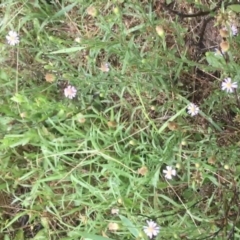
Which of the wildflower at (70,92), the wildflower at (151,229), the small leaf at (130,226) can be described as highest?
the wildflower at (70,92)

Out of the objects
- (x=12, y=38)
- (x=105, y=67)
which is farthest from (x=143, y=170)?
(x=12, y=38)

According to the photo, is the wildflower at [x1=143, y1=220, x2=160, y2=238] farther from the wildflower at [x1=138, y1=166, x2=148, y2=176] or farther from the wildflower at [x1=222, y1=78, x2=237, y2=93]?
the wildflower at [x1=222, y1=78, x2=237, y2=93]

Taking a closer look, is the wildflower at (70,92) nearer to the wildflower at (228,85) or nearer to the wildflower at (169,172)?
the wildflower at (169,172)

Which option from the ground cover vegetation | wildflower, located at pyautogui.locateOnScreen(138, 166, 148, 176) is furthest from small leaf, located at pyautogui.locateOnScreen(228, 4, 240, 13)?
wildflower, located at pyautogui.locateOnScreen(138, 166, 148, 176)

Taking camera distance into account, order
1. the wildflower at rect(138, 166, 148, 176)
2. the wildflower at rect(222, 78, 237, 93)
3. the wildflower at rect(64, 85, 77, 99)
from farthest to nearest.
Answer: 1. the wildflower at rect(64, 85, 77, 99)
2. the wildflower at rect(138, 166, 148, 176)
3. the wildflower at rect(222, 78, 237, 93)

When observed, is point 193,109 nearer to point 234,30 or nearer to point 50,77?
point 234,30

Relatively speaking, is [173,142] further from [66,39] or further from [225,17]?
[66,39]

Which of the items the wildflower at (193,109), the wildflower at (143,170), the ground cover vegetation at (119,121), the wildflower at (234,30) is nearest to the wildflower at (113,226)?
the ground cover vegetation at (119,121)

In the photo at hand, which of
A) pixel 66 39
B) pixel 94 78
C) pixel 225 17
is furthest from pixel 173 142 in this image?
pixel 66 39
